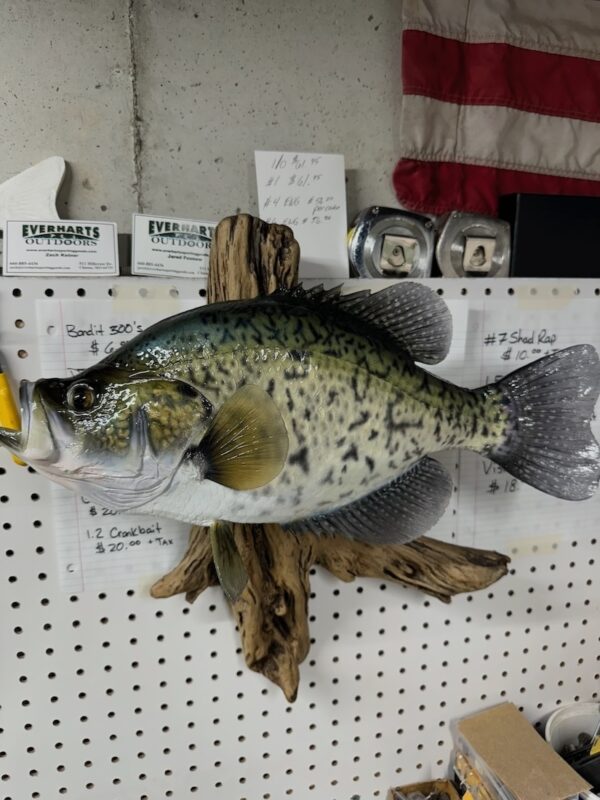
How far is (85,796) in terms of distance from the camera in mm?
786

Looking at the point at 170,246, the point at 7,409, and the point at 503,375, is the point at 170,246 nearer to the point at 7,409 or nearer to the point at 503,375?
the point at 7,409

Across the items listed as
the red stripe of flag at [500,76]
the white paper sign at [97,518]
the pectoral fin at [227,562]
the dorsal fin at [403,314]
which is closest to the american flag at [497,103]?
the red stripe of flag at [500,76]

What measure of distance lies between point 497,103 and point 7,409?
77cm

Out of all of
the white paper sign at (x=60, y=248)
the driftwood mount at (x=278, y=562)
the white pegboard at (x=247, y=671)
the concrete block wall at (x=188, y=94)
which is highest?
the concrete block wall at (x=188, y=94)

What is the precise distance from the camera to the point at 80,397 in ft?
1.56

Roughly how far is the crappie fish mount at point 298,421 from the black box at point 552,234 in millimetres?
235

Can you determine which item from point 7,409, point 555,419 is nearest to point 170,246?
point 7,409

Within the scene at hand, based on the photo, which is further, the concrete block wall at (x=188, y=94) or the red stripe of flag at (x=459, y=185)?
the red stripe of flag at (x=459, y=185)

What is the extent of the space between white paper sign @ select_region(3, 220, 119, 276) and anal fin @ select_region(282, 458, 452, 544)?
0.37 meters

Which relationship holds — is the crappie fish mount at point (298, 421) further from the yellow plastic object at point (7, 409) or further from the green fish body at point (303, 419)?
the yellow plastic object at point (7, 409)

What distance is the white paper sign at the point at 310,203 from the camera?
0.74m

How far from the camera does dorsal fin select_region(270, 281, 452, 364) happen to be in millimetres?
601

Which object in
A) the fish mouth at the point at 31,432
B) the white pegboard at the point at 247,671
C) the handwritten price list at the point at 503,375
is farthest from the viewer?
the handwritten price list at the point at 503,375

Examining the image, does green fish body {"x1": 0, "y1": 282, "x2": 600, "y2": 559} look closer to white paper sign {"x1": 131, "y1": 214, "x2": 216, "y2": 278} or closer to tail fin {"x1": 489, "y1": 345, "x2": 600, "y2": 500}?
tail fin {"x1": 489, "y1": 345, "x2": 600, "y2": 500}
